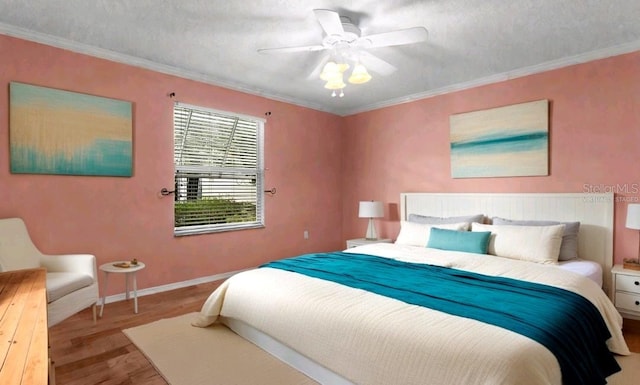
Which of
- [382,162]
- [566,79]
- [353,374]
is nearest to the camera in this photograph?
[353,374]

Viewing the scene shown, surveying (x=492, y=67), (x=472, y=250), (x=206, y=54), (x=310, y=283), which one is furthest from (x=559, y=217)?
(x=206, y=54)

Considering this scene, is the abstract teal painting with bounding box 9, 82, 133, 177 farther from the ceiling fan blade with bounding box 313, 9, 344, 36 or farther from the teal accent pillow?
the teal accent pillow

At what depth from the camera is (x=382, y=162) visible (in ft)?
17.1

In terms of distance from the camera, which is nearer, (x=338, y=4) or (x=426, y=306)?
(x=426, y=306)

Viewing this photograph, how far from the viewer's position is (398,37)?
2.55m

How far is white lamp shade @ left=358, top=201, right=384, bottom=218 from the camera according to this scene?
4887 millimetres

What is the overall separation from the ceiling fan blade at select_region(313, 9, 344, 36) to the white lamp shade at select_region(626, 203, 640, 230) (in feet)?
9.54

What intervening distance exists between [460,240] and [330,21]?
2.43m

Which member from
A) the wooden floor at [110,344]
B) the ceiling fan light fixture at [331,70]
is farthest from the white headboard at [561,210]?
the wooden floor at [110,344]

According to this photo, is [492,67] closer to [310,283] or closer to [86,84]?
[310,283]

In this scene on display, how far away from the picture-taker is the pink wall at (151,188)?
3.06m

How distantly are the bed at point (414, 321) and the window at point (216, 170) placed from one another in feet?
5.33

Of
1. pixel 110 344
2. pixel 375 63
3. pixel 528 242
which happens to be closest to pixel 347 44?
pixel 375 63

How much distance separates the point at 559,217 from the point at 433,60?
207 centimetres
